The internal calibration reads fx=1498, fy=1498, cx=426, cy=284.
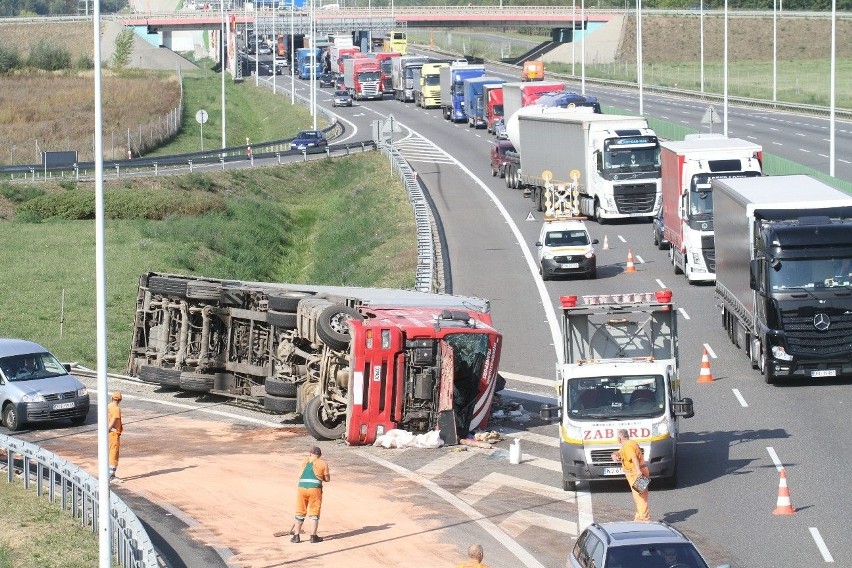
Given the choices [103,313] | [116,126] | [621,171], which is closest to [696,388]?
[103,313]

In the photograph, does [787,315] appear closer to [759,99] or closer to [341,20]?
[759,99]

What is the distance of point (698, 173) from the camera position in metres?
42.4

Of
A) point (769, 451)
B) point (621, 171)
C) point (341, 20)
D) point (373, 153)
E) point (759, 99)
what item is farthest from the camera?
point (341, 20)

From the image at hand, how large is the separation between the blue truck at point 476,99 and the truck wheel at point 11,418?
60253 millimetres

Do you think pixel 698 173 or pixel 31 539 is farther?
pixel 698 173

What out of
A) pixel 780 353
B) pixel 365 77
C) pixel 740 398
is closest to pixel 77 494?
pixel 740 398

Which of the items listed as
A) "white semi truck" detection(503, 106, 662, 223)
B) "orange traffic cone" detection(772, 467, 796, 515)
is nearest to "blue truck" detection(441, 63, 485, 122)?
"white semi truck" detection(503, 106, 662, 223)

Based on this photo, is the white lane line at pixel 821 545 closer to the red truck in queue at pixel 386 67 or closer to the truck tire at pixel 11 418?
the truck tire at pixel 11 418

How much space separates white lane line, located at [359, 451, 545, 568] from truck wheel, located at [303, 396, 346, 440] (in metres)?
1.15

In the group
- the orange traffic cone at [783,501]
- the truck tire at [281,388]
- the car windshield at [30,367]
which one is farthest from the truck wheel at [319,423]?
the orange traffic cone at [783,501]

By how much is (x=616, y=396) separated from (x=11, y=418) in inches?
530

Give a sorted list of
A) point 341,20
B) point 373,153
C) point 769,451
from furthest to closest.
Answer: point 341,20
point 373,153
point 769,451

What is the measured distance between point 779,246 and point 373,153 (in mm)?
53689

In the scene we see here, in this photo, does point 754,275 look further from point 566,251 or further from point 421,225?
point 421,225
